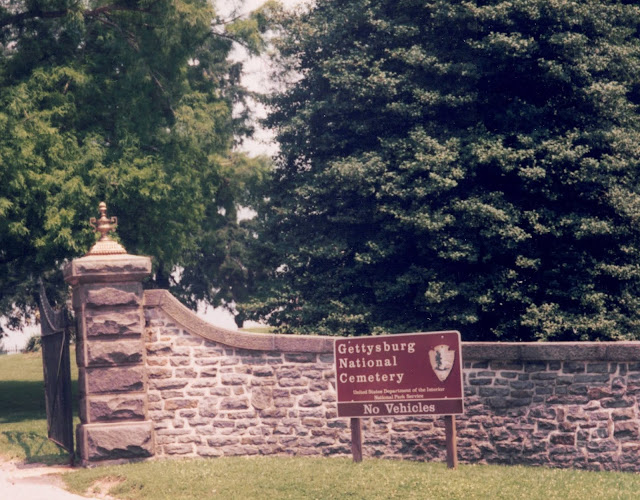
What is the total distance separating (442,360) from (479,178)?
11259mm

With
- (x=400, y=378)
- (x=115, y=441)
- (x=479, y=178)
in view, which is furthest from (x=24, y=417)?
(x=479, y=178)

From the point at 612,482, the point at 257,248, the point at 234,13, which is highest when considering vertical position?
the point at 234,13

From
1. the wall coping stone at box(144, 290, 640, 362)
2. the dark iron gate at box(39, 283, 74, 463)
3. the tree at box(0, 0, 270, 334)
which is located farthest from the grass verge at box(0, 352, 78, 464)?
the tree at box(0, 0, 270, 334)

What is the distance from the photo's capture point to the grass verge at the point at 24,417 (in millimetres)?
14062

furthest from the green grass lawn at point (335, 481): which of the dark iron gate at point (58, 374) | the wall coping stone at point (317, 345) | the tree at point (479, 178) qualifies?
the tree at point (479, 178)

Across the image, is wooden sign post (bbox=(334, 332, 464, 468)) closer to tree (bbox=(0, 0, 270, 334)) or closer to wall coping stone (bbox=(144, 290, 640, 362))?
wall coping stone (bbox=(144, 290, 640, 362))

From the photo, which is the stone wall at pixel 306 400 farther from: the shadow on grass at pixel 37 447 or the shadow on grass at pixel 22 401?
the shadow on grass at pixel 22 401

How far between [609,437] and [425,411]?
2686 millimetres

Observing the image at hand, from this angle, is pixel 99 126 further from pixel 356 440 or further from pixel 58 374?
pixel 356 440

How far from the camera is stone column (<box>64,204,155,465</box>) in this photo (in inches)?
486

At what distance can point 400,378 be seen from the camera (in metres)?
11.2

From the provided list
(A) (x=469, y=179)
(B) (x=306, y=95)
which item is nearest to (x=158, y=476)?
(A) (x=469, y=179)

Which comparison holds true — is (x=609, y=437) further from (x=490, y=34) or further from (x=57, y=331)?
(x=490, y=34)

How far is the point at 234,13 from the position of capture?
85.5ft
